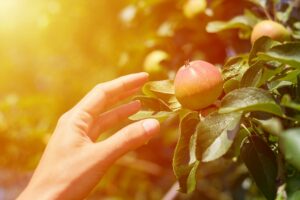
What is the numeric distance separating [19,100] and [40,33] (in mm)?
363

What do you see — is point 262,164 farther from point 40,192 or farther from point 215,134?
point 40,192

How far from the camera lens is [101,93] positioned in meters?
1.04

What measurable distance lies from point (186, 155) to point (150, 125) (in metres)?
0.08

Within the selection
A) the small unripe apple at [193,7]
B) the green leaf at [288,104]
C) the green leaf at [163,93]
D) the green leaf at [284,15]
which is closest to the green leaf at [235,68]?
the green leaf at [163,93]

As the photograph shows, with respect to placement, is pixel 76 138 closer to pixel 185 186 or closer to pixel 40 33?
pixel 185 186

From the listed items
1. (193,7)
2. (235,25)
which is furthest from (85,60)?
(235,25)

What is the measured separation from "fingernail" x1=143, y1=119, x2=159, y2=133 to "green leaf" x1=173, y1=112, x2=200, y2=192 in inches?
1.9

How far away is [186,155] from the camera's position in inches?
35.6

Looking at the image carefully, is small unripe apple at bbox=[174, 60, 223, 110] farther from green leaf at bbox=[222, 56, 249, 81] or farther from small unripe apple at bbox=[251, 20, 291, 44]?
small unripe apple at bbox=[251, 20, 291, 44]

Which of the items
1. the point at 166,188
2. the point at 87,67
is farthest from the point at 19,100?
the point at 166,188

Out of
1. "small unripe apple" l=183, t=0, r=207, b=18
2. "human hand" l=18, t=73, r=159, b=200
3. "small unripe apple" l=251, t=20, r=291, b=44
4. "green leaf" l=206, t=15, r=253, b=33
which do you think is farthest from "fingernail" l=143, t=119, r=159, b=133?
"small unripe apple" l=183, t=0, r=207, b=18

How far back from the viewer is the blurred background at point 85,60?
1.77 meters

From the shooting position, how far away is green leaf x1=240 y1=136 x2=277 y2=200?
92 centimetres

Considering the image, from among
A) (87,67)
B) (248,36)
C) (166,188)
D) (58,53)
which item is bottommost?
(166,188)
